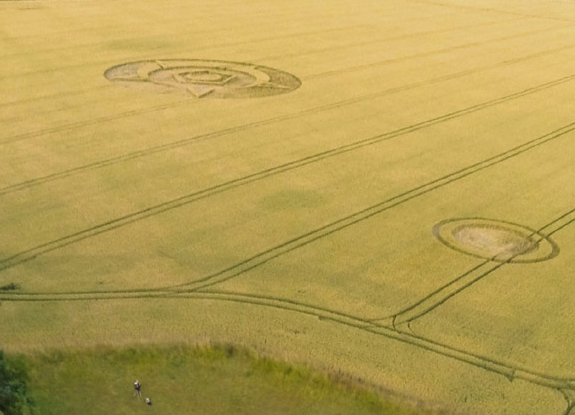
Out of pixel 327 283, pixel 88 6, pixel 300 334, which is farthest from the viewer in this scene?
pixel 88 6

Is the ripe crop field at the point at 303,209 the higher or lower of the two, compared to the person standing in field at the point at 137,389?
higher

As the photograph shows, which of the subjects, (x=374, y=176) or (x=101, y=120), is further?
(x=101, y=120)

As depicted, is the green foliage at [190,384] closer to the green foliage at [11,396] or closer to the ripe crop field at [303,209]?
the ripe crop field at [303,209]

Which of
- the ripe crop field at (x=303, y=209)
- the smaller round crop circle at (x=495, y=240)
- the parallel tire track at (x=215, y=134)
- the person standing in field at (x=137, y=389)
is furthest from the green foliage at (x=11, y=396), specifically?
the smaller round crop circle at (x=495, y=240)

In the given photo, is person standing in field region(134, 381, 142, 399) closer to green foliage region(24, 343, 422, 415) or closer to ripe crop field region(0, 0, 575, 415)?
green foliage region(24, 343, 422, 415)

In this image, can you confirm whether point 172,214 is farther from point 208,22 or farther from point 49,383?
point 208,22

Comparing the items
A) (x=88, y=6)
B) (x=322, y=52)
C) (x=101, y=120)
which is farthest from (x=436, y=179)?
(x=88, y=6)

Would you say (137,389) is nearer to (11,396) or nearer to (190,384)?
(190,384)
